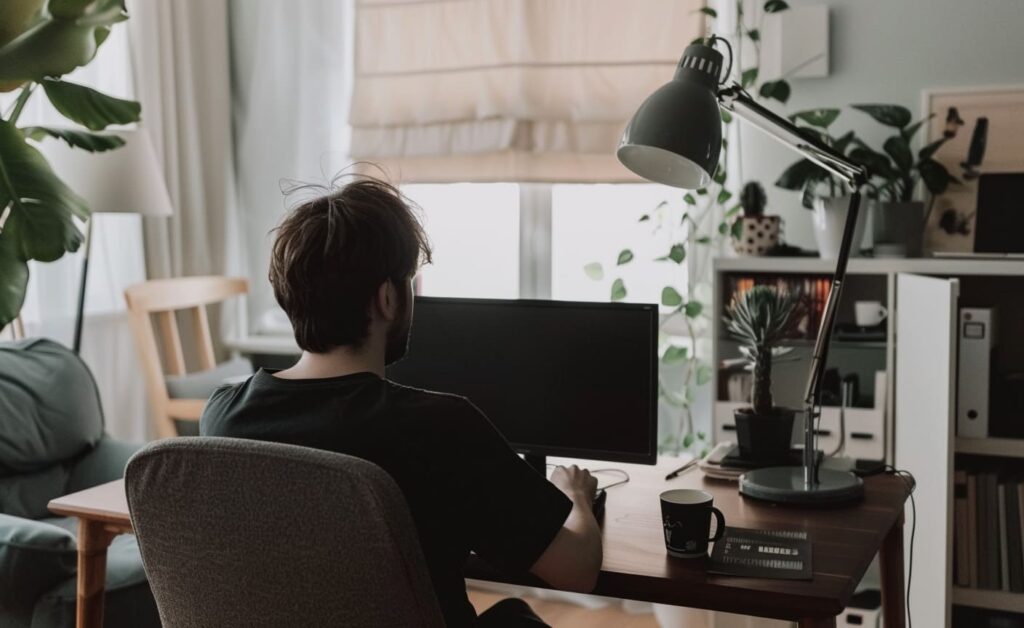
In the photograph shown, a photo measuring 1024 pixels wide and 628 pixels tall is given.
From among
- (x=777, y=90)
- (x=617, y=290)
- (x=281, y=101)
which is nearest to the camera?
(x=777, y=90)

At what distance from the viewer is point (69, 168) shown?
10.2 ft

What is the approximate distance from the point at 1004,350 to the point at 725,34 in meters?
1.24

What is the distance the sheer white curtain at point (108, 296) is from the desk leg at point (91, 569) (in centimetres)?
157

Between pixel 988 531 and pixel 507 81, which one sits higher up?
pixel 507 81

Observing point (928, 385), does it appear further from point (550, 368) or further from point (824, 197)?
point (550, 368)

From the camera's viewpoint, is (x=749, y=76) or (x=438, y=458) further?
(x=749, y=76)

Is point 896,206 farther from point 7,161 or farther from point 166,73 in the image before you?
point 166,73

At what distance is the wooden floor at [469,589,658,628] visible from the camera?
128 inches

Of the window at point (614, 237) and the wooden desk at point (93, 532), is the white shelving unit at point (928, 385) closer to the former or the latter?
the window at point (614, 237)

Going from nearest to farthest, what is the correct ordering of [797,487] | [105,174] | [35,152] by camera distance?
1. [797,487]
2. [35,152]
3. [105,174]

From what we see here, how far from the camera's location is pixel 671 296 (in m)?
3.33

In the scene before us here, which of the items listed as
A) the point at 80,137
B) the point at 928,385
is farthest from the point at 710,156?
the point at 80,137

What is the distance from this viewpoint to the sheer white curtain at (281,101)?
3.84m

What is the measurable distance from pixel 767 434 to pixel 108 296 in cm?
251
